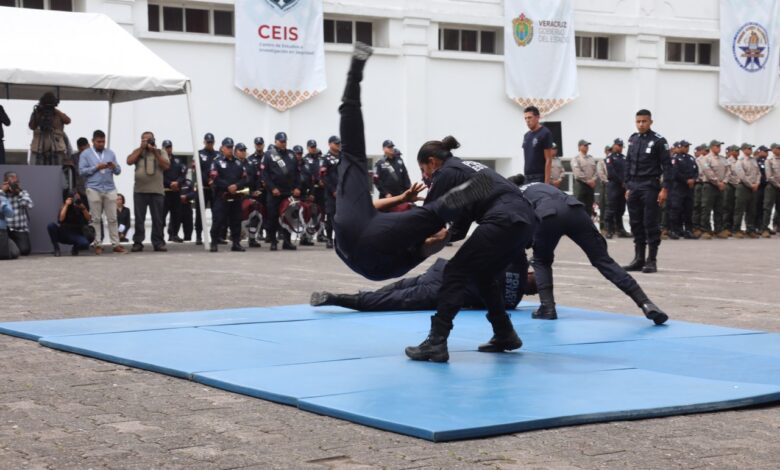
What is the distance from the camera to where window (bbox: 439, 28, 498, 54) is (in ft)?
97.8

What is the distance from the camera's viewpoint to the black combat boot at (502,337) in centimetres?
781

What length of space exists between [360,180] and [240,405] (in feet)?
6.78

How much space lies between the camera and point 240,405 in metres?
6.18

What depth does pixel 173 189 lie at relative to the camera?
22.1m

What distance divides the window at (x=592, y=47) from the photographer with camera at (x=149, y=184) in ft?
48.4

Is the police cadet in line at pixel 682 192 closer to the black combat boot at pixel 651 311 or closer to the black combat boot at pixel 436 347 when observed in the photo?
A: the black combat boot at pixel 651 311

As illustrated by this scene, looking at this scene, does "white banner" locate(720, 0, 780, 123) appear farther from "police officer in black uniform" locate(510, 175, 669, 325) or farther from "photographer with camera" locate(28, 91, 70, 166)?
"police officer in black uniform" locate(510, 175, 669, 325)

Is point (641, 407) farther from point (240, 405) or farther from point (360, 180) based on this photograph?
point (360, 180)

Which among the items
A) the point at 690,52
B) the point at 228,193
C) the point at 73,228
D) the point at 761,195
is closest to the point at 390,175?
the point at 228,193

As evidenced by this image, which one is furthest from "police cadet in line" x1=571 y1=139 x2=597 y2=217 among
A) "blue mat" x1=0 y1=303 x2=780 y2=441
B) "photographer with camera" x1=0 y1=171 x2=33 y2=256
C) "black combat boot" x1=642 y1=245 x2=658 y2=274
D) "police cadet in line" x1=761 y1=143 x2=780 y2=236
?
"blue mat" x1=0 y1=303 x2=780 y2=441

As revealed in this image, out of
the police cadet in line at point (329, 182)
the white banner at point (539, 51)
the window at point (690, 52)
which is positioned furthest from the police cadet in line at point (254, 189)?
the window at point (690, 52)

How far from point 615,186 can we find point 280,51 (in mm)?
7618

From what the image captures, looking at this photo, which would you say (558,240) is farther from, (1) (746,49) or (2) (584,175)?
(1) (746,49)

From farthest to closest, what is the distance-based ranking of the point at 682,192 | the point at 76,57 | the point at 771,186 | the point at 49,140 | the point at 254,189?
the point at 771,186
the point at 682,192
the point at 254,189
the point at 49,140
the point at 76,57
